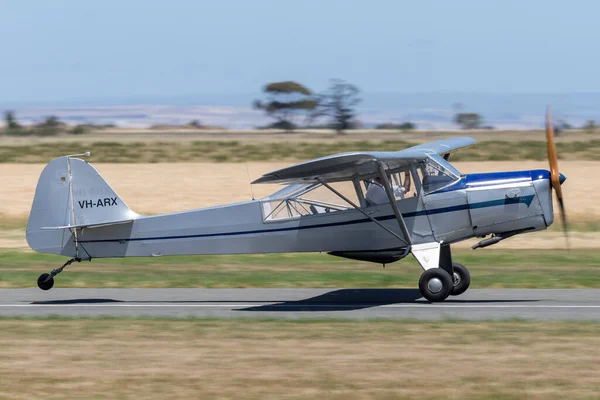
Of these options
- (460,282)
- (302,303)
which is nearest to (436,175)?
(460,282)

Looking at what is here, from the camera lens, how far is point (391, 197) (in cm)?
1346

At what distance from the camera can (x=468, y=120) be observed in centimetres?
11556

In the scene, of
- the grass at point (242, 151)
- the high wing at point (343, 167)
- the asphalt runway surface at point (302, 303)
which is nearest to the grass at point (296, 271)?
the asphalt runway surface at point (302, 303)

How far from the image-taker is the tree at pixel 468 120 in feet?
367

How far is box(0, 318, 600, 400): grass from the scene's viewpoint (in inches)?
318

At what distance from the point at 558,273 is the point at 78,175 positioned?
341 inches

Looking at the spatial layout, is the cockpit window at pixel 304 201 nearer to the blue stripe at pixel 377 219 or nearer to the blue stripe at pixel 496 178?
the blue stripe at pixel 377 219

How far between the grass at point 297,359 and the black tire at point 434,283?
5.85 feet

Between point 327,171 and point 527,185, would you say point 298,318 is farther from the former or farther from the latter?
point 527,185

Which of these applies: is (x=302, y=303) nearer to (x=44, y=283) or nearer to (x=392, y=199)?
(x=392, y=199)

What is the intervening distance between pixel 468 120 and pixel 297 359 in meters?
109

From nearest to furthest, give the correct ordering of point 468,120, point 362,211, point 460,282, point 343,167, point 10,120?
point 343,167 → point 362,211 → point 460,282 → point 10,120 → point 468,120

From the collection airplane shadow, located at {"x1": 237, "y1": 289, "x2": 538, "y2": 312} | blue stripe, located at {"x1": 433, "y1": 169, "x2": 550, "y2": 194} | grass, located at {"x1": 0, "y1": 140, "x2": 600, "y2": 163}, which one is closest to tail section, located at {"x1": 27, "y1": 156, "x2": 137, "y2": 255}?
airplane shadow, located at {"x1": 237, "y1": 289, "x2": 538, "y2": 312}

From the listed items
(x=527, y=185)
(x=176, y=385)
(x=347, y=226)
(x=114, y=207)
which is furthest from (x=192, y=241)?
(x=176, y=385)
